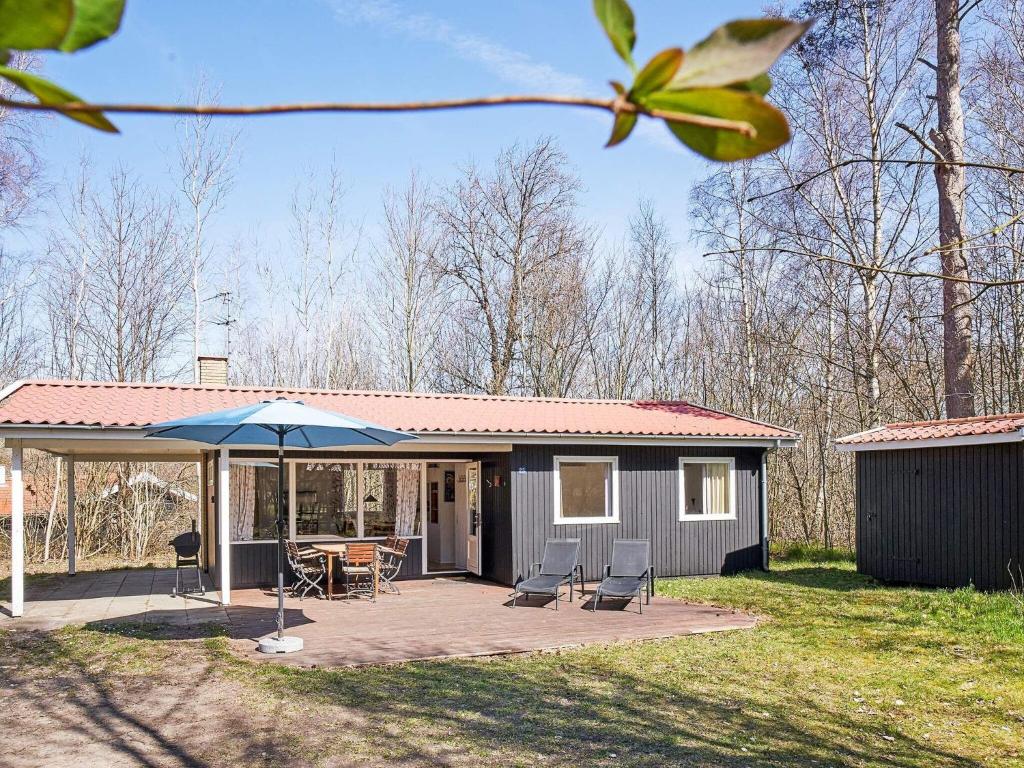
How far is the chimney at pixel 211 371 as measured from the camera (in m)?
14.7

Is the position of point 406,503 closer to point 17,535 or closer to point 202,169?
point 17,535

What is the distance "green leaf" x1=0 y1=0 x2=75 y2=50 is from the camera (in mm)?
667

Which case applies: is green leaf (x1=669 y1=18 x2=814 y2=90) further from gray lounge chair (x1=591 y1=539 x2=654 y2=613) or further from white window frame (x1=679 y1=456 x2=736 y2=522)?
white window frame (x1=679 y1=456 x2=736 y2=522)

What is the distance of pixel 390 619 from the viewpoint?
10.0m

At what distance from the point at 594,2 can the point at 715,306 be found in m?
23.9

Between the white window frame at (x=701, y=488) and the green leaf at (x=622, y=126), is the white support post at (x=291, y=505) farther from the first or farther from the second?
the green leaf at (x=622, y=126)

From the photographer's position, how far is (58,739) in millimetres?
5602

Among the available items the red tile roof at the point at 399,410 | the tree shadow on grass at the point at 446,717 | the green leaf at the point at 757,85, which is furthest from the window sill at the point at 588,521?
the green leaf at the point at 757,85

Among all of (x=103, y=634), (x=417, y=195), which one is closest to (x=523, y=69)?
(x=103, y=634)

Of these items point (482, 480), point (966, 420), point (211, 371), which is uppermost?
point (211, 371)

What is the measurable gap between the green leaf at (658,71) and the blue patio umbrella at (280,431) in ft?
24.2

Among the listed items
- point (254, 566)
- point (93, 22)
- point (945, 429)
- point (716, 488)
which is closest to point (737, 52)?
point (93, 22)

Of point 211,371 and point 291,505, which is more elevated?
point 211,371

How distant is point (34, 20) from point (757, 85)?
0.58 metres
